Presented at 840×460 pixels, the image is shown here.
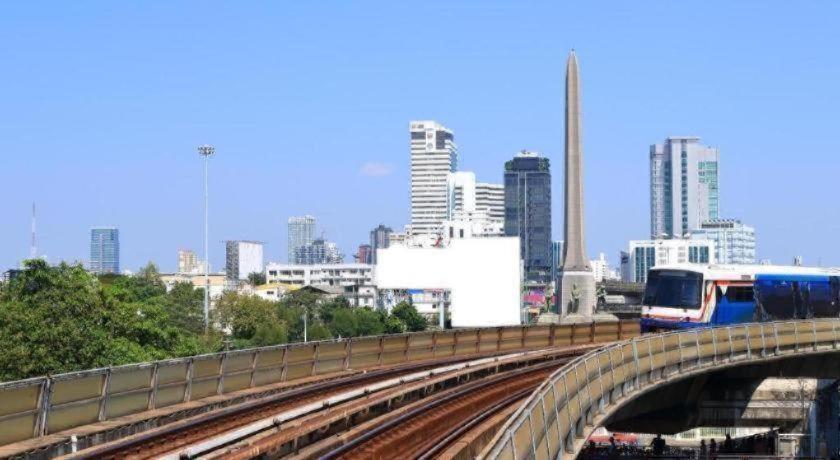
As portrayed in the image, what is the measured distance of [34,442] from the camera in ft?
82.7

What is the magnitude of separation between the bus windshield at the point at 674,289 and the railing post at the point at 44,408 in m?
38.1

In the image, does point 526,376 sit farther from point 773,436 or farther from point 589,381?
point 773,436

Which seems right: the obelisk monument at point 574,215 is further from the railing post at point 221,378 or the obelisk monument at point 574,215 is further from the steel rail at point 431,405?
the railing post at point 221,378

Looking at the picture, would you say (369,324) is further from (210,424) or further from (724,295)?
(210,424)

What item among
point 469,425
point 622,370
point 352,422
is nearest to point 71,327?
point 622,370

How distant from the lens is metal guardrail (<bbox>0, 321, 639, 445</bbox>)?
2589 cm

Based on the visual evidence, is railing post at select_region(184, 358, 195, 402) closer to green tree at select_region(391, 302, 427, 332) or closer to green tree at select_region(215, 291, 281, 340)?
green tree at select_region(215, 291, 281, 340)

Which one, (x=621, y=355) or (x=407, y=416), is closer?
(x=407, y=416)

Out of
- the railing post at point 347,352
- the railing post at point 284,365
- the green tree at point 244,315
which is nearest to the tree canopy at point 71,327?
the railing post at point 347,352

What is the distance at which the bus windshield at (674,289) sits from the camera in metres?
59.7

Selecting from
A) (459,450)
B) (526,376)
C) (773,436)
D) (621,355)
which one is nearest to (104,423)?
(459,450)

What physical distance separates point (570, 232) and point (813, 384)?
3398 inches

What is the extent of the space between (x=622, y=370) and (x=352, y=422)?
10.1 meters

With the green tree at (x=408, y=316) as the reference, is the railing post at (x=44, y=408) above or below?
above
